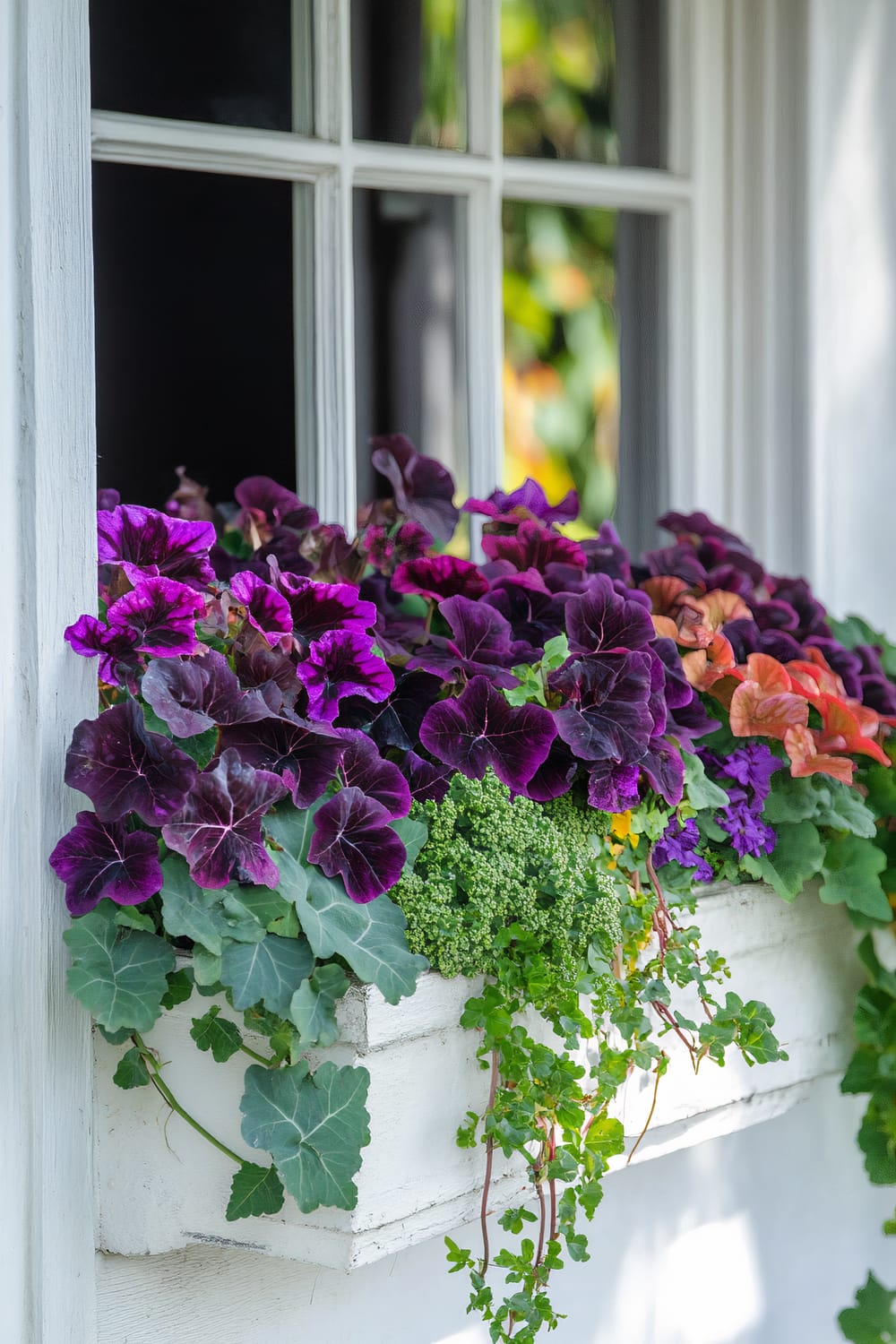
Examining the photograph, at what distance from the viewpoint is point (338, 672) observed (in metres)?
1.08

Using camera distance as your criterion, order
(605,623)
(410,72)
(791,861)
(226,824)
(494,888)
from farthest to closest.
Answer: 1. (410,72)
2. (791,861)
3. (605,623)
4. (494,888)
5. (226,824)

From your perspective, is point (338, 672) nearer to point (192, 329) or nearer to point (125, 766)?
point (125, 766)

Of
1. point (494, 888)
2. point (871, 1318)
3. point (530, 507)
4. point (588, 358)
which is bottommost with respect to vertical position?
point (871, 1318)

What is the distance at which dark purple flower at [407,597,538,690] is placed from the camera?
1.17m

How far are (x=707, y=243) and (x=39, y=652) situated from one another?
1.34 m

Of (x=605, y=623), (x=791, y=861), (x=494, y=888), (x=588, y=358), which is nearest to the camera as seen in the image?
(x=494, y=888)

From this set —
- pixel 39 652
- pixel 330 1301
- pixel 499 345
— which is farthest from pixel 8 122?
pixel 330 1301

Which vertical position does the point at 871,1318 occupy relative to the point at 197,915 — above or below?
below

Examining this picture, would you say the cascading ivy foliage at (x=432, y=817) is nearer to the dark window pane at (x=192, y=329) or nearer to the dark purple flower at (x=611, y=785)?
the dark purple flower at (x=611, y=785)

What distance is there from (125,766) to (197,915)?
0.13 metres

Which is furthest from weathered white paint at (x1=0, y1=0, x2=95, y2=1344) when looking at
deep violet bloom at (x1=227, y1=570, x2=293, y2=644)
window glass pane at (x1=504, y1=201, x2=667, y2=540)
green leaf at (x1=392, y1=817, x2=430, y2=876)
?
window glass pane at (x1=504, y1=201, x2=667, y2=540)

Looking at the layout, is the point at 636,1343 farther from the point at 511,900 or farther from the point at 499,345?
the point at 499,345

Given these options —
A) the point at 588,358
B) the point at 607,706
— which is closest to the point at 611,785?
the point at 607,706

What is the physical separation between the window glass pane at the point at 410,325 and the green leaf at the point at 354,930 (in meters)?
0.89
